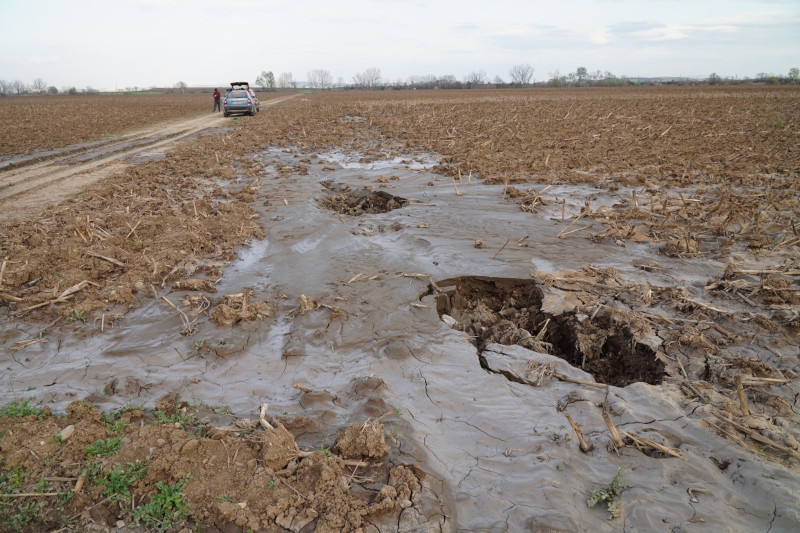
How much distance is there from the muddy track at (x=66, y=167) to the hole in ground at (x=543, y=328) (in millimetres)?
8770

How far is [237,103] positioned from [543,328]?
27.5 metres

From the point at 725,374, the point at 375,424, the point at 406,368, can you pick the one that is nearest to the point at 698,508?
the point at 725,374

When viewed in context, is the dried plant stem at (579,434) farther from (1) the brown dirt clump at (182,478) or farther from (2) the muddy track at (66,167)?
(2) the muddy track at (66,167)

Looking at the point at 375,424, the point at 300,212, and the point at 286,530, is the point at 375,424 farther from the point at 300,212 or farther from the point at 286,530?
the point at 300,212

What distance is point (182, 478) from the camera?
3.05m

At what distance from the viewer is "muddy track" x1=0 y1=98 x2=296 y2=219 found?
380 inches

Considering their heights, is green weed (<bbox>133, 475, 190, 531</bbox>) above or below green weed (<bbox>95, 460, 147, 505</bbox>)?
below

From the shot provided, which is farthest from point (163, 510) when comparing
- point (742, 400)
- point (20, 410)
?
point (742, 400)

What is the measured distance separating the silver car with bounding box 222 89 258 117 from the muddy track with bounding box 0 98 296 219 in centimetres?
828

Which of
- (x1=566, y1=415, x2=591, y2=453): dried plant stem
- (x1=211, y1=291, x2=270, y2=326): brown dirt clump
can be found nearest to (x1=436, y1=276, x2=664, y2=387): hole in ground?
(x1=566, y1=415, x2=591, y2=453): dried plant stem

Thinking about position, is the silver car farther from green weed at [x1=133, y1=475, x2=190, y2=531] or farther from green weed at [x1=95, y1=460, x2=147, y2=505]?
green weed at [x1=133, y1=475, x2=190, y2=531]

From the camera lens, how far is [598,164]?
1241 cm

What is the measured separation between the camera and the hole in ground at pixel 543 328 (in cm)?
463

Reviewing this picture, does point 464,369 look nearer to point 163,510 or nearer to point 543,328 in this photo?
point 543,328
